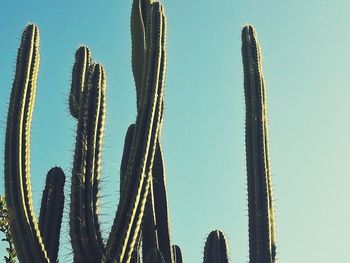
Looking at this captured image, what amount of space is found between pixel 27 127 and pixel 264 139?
261 centimetres

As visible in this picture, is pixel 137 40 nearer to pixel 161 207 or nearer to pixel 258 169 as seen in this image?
pixel 161 207

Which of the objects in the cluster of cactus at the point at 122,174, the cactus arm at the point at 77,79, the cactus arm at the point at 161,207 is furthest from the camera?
the cactus arm at the point at 77,79

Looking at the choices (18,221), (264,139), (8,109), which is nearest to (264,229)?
(264,139)

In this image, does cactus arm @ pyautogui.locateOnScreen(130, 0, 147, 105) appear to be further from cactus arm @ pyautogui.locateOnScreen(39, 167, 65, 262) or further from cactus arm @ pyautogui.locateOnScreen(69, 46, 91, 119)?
cactus arm @ pyautogui.locateOnScreen(39, 167, 65, 262)

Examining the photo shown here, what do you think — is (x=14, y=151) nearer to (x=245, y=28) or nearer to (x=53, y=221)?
(x=53, y=221)

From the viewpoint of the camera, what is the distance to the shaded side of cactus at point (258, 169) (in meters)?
6.66

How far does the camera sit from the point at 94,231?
19.1 ft

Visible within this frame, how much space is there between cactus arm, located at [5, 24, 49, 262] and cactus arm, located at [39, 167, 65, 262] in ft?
1.27

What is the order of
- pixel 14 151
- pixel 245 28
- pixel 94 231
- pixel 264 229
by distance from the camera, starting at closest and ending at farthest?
pixel 94 231 → pixel 14 151 → pixel 264 229 → pixel 245 28

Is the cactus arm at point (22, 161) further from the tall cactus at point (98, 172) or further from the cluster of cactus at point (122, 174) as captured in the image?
the tall cactus at point (98, 172)

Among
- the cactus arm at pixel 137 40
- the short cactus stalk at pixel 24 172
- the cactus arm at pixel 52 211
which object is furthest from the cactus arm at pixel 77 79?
the cactus arm at pixel 52 211

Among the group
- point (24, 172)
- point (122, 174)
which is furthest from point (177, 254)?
point (24, 172)

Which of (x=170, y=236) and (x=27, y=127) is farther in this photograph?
(x=170, y=236)

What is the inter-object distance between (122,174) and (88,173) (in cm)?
131
